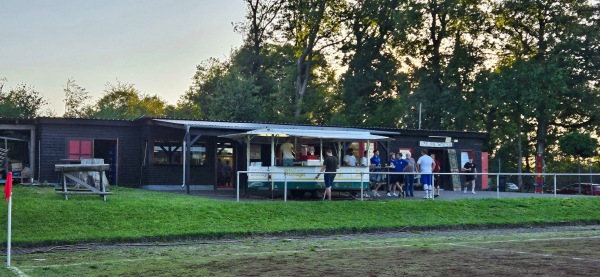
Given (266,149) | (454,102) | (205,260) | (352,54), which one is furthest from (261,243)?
(352,54)

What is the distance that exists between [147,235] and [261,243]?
101 inches

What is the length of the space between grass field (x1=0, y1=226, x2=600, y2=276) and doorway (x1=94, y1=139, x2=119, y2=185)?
49.9 ft

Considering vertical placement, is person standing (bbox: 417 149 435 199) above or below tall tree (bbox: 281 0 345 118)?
below

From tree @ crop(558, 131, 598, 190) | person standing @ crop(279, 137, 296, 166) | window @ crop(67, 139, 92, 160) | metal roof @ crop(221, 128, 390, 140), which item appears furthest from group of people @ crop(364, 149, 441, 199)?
tree @ crop(558, 131, 598, 190)

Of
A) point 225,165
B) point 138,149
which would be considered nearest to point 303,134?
point 225,165

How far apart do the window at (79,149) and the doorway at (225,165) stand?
5095 mm

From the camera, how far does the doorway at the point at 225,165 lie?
1308 inches

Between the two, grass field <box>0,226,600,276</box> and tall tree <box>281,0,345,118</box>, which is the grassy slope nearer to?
grass field <box>0,226,600,276</box>

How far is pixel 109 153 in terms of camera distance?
32.9 meters

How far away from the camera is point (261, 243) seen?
17.4m

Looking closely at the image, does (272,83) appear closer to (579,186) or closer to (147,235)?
(579,186)

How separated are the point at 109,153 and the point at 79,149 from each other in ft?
5.26

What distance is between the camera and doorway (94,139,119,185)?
32.4 meters

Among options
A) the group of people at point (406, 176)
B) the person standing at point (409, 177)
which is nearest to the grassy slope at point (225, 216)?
the group of people at point (406, 176)
